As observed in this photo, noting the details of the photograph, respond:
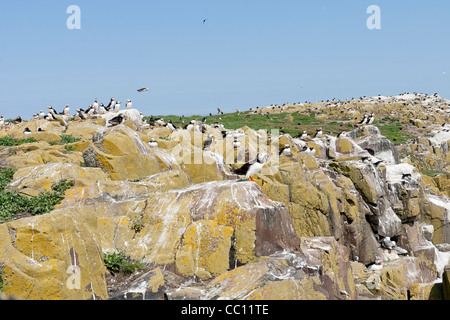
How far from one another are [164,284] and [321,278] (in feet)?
14.7

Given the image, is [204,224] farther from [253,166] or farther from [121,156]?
[121,156]

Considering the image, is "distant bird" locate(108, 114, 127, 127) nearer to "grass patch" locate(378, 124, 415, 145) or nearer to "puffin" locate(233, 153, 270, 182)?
"puffin" locate(233, 153, 270, 182)

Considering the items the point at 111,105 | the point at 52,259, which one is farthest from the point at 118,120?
the point at 52,259

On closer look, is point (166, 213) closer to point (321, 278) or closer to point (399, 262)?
point (321, 278)

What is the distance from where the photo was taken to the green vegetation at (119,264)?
10891 millimetres

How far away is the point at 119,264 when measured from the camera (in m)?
11.0

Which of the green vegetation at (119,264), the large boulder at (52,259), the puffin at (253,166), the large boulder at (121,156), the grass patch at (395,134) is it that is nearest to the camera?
the large boulder at (52,259)

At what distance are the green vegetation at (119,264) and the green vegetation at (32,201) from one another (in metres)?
3.48

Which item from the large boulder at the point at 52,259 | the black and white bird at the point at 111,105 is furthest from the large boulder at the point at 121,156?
the black and white bird at the point at 111,105

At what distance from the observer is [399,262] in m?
21.9

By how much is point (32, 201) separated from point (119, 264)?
460cm

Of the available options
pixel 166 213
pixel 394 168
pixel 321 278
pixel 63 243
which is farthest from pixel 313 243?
pixel 394 168

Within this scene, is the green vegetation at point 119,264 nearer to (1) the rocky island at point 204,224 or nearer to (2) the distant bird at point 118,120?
(1) the rocky island at point 204,224
